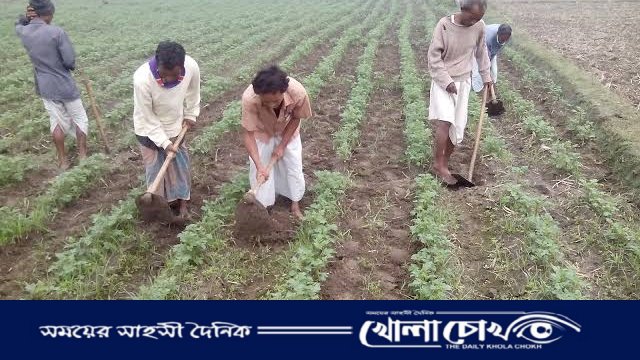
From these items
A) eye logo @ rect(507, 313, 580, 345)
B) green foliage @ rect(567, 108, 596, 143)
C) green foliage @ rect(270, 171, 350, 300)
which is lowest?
green foliage @ rect(567, 108, 596, 143)

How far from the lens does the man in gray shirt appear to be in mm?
5348

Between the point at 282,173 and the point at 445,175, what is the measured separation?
1.80 m

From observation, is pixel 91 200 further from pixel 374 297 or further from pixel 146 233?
pixel 374 297

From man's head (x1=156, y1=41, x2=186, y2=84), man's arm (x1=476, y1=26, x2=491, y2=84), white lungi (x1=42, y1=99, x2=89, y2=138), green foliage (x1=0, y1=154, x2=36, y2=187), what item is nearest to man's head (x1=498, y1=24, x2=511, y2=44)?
man's arm (x1=476, y1=26, x2=491, y2=84)

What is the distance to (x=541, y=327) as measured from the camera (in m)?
3.17

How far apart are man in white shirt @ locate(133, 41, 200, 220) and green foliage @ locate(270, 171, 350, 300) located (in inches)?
47.4

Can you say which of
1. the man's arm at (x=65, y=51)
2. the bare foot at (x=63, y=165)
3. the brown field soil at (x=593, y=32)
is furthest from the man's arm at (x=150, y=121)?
the brown field soil at (x=593, y=32)

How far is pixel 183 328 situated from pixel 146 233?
5.45 feet

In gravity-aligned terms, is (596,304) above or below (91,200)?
above

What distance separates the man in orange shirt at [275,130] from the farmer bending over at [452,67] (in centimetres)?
155

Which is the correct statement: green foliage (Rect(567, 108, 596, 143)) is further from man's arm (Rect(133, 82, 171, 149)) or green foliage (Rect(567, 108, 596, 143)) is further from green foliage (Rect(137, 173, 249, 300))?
man's arm (Rect(133, 82, 171, 149))

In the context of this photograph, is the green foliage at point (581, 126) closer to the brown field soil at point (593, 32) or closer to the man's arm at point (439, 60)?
the brown field soil at point (593, 32)

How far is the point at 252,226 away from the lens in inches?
176

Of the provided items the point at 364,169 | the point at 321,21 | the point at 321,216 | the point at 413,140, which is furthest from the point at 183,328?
the point at 321,21
